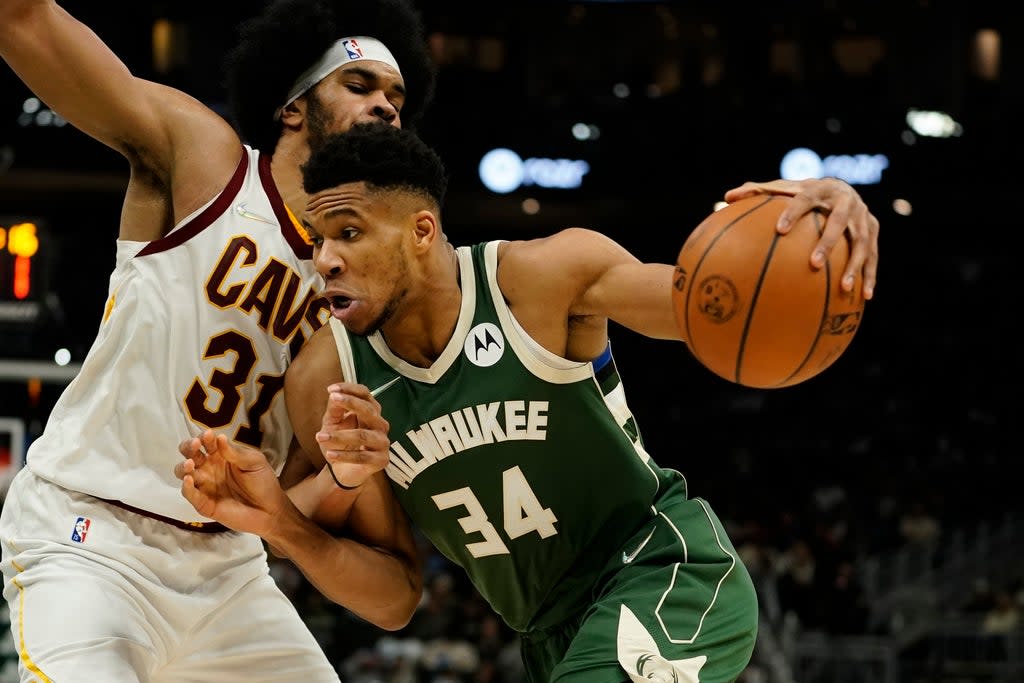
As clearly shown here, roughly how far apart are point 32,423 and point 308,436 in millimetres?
6324

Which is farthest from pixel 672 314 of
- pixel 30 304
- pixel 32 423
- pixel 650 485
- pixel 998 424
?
pixel 998 424

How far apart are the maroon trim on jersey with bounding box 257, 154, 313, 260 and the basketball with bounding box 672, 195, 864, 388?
1139 mm

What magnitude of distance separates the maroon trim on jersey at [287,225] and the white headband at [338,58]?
0.55 metres

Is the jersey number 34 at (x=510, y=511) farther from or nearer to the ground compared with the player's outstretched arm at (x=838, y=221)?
→ nearer to the ground

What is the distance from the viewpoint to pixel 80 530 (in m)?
3.36

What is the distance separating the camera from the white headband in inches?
159

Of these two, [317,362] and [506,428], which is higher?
[317,362]

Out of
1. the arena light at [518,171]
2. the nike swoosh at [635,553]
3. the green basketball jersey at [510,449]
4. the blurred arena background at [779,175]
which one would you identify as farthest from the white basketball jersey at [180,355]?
the arena light at [518,171]

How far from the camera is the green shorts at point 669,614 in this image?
10.3 ft

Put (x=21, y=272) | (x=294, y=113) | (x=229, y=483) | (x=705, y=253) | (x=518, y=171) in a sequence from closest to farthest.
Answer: (x=705, y=253), (x=229, y=483), (x=294, y=113), (x=21, y=272), (x=518, y=171)

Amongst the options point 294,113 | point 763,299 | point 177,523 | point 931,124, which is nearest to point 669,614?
point 763,299

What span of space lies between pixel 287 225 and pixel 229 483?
2.56 ft

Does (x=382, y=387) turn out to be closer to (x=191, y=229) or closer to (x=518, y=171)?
(x=191, y=229)

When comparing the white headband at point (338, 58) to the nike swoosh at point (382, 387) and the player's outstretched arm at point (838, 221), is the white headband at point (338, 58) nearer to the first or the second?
the nike swoosh at point (382, 387)
